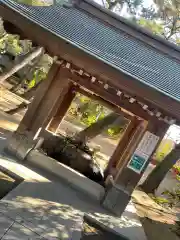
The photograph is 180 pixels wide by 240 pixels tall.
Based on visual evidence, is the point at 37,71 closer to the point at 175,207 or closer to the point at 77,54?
the point at 175,207

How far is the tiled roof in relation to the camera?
8.94m

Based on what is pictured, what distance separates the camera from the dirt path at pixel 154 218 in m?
10.5

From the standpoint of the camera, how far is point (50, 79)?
10336 mm

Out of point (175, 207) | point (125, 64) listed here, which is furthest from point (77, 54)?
point (175, 207)

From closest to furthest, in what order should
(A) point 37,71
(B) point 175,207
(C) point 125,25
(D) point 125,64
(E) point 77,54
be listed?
(E) point 77,54 < (D) point 125,64 < (C) point 125,25 < (B) point 175,207 < (A) point 37,71

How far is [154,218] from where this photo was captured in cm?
1199

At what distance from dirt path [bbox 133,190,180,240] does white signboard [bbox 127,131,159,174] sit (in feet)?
7.19

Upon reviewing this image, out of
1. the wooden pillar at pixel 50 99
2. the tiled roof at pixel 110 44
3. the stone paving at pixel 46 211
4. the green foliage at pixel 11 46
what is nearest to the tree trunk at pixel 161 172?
the stone paving at pixel 46 211

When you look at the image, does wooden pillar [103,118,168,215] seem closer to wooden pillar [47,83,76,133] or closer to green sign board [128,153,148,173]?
green sign board [128,153,148,173]

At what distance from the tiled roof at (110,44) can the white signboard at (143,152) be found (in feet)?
4.80

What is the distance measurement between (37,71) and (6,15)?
16532 mm

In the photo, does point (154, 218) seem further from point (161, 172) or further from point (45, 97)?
point (45, 97)

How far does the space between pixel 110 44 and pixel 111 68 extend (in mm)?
2460

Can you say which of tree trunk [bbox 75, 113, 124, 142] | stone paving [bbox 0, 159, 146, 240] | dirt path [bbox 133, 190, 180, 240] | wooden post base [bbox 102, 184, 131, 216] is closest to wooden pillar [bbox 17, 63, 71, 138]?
stone paving [bbox 0, 159, 146, 240]
